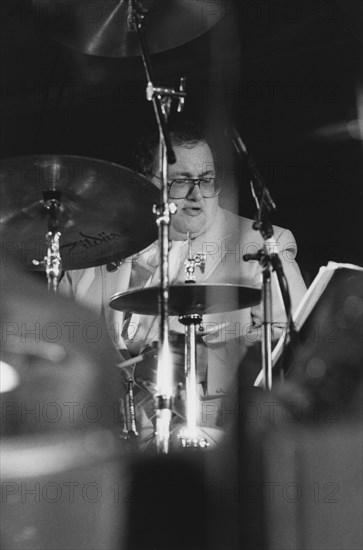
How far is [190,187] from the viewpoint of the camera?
2.43 metres

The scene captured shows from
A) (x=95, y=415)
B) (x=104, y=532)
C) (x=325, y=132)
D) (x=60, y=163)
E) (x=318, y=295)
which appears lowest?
(x=104, y=532)

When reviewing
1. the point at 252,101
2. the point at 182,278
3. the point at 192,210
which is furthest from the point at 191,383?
the point at 252,101

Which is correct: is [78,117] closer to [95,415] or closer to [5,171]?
[5,171]

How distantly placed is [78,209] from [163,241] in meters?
0.36

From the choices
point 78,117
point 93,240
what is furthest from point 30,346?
point 78,117

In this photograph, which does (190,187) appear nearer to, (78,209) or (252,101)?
(252,101)

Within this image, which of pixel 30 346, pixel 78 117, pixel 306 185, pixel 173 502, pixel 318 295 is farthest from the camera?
pixel 78 117

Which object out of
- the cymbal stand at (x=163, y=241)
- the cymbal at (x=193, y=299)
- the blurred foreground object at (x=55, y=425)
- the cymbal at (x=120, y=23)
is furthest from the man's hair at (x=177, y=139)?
the blurred foreground object at (x=55, y=425)

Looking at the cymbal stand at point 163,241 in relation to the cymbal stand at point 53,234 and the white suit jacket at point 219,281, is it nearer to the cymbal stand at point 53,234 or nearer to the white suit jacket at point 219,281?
the cymbal stand at point 53,234

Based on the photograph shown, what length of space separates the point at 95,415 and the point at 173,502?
0.26 meters

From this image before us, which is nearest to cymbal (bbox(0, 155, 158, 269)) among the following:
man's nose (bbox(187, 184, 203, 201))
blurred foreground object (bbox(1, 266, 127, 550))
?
blurred foreground object (bbox(1, 266, 127, 550))

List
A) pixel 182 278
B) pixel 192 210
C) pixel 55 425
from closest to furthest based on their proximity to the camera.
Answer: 1. pixel 55 425
2. pixel 182 278
3. pixel 192 210

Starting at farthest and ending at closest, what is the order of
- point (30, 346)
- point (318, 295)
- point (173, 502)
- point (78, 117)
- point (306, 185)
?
1. point (78, 117)
2. point (306, 185)
3. point (318, 295)
4. point (30, 346)
5. point (173, 502)

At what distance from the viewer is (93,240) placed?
192 cm
